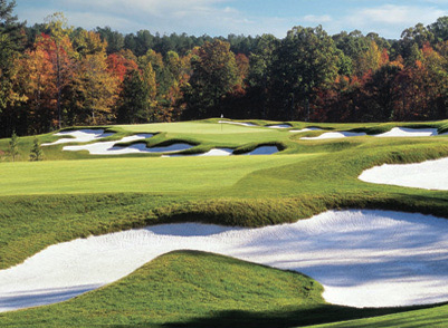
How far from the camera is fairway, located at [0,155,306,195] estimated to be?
14.0 metres

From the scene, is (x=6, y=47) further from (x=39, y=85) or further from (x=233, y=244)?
(x=233, y=244)

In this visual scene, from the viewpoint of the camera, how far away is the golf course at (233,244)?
7.82m

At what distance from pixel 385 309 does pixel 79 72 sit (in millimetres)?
67868

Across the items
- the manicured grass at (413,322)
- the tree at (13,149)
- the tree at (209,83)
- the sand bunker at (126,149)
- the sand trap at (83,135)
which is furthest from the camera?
the tree at (209,83)

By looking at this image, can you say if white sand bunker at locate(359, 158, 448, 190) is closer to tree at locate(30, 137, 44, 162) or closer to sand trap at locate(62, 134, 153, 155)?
sand trap at locate(62, 134, 153, 155)

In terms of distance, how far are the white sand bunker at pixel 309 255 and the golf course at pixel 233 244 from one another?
36 millimetres

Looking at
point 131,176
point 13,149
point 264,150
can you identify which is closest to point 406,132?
point 264,150

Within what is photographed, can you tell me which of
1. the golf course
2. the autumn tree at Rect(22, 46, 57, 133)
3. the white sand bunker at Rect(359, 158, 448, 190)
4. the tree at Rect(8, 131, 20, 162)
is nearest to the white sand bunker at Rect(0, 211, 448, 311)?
the golf course

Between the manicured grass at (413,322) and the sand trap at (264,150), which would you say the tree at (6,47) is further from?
the manicured grass at (413,322)

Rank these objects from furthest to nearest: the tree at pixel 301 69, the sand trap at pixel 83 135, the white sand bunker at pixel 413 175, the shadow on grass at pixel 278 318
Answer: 1. the tree at pixel 301 69
2. the sand trap at pixel 83 135
3. the white sand bunker at pixel 413 175
4. the shadow on grass at pixel 278 318

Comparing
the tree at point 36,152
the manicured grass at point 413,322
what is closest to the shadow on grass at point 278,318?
the manicured grass at point 413,322

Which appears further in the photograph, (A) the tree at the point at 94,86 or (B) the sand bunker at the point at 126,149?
(A) the tree at the point at 94,86

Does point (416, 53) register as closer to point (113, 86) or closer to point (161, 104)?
point (161, 104)

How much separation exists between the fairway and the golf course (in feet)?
0.32
